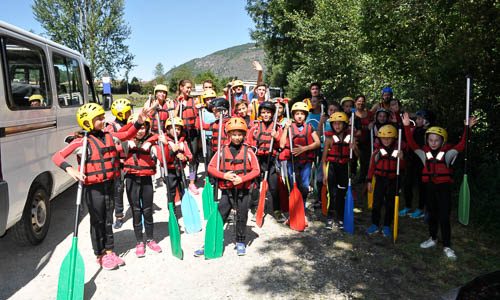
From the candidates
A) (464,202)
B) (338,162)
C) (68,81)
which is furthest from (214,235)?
(68,81)

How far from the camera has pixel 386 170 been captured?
5.28 m

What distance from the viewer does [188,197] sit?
546 cm

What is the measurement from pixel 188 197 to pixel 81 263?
195cm

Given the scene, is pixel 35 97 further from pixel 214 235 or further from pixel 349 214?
pixel 349 214

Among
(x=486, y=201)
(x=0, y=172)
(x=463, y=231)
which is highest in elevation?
(x=0, y=172)

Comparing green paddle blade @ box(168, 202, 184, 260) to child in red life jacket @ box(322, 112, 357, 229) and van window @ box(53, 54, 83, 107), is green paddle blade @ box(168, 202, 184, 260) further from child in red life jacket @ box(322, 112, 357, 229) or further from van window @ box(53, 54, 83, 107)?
van window @ box(53, 54, 83, 107)

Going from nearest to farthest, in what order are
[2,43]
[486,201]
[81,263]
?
[81,263] → [2,43] → [486,201]

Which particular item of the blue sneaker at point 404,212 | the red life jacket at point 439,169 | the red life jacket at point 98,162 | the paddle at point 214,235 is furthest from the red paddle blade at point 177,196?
the red life jacket at point 439,169

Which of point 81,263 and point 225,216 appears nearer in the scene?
point 81,263

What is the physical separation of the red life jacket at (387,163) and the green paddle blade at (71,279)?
13.5 feet

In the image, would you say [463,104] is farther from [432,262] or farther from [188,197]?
[188,197]

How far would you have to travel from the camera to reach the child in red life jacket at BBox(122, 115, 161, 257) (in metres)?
4.76

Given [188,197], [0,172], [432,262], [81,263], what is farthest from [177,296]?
[432,262]

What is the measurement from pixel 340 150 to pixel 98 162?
137 inches
